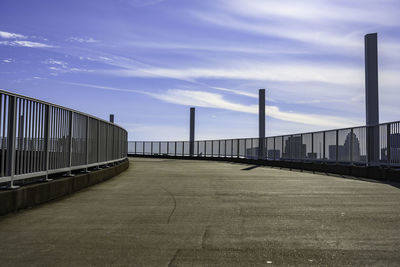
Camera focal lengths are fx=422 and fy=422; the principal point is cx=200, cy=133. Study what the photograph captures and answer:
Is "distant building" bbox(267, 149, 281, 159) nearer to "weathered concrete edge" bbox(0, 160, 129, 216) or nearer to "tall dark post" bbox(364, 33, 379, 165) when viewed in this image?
"tall dark post" bbox(364, 33, 379, 165)

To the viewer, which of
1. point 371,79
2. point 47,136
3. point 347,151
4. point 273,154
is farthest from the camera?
point 273,154

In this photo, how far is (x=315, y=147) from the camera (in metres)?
22.1

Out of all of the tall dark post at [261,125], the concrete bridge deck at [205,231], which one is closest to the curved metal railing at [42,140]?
the concrete bridge deck at [205,231]

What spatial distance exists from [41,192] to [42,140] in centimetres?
105

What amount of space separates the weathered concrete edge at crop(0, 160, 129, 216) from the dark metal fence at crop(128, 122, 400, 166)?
1003 cm

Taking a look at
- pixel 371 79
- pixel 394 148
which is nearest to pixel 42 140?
pixel 394 148

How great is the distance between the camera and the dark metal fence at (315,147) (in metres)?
14.9

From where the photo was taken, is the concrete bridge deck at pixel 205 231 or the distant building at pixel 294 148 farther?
the distant building at pixel 294 148

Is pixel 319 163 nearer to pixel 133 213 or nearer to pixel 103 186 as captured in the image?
pixel 103 186

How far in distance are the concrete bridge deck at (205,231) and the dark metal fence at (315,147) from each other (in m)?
5.80

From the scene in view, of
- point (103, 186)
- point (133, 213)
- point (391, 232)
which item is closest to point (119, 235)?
point (133, 213)

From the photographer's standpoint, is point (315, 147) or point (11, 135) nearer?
point (11, 135)

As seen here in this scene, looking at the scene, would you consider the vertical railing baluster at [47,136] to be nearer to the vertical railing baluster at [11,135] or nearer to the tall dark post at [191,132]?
the vertical railing baluster at [11,135]

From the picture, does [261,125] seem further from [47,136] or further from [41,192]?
[41,192]
